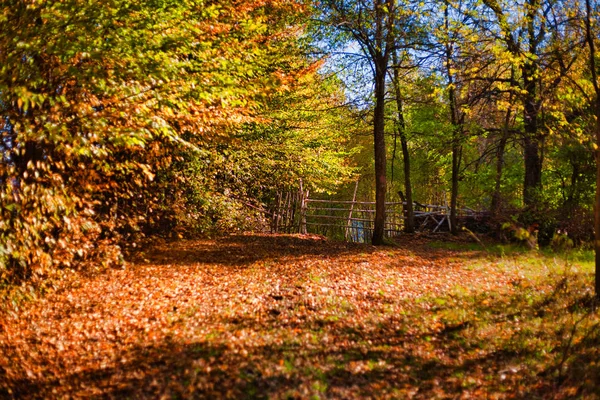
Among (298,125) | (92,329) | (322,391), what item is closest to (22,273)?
(92,329)

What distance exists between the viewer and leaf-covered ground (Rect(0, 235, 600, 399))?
4281mm

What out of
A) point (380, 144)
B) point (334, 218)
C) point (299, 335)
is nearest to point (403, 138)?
point (334, 218)

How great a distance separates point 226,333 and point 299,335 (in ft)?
2.69

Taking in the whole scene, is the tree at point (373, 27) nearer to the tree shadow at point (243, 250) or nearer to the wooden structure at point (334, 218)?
the tree shadow at point (243, 250)

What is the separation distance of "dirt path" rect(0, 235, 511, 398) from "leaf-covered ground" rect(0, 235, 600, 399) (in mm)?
18

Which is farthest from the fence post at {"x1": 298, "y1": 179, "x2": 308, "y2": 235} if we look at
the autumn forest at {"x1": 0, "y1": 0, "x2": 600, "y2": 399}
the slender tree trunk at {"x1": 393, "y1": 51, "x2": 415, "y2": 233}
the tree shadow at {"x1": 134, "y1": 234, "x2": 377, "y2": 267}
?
the autumn forest at {"x1": 0, "y1": 0, "x2": 600, "y2": 399}

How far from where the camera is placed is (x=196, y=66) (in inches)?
244

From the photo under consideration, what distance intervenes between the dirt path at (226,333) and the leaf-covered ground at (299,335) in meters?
0.02

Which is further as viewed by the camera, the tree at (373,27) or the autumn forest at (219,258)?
the tree at (373,27)

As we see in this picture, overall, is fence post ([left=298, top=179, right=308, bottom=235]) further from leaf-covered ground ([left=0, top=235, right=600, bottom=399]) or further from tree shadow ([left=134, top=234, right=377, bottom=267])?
leaf-covered ground ([left=0, top=235, right=600, bottom=399])

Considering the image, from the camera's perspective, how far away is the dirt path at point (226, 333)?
166 inches

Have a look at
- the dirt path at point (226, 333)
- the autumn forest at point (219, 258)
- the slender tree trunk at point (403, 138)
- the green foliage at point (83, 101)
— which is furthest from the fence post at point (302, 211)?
the green foliage at point (83, 101)

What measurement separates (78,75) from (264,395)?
3.67 m

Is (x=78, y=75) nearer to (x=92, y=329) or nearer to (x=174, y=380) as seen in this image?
(x=92, y=329)
